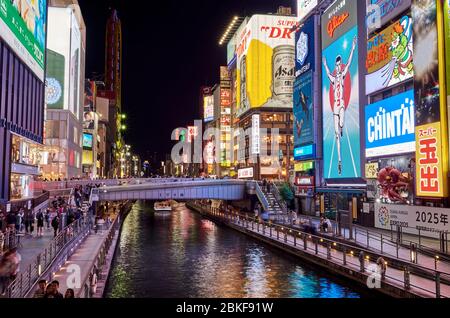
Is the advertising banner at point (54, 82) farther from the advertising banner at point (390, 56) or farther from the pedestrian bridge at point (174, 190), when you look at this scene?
the advertising banner at point (390, 56)

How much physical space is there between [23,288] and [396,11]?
132 feet

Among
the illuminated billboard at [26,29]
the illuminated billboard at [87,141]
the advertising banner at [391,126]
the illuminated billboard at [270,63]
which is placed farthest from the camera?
the illuminated billboard at [87,141]

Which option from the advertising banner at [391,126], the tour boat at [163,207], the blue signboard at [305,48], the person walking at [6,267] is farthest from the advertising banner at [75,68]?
the person walking at [6,267]

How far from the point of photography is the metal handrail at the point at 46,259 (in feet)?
47.4

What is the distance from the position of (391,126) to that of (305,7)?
3529cm

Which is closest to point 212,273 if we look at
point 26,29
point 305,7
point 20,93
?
point 20,93

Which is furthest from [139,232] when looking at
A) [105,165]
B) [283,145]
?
[105,165]

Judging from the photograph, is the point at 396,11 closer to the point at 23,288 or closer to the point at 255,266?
the point at 255,266

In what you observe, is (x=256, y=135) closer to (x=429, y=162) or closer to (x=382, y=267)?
(x=429, y=162)

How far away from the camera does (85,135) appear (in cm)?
12112

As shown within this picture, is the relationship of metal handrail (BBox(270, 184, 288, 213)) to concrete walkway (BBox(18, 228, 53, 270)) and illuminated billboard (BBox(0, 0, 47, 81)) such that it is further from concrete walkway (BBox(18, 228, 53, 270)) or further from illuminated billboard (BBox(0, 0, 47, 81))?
concrete walkway (BBox(18, 228, 53, 270))

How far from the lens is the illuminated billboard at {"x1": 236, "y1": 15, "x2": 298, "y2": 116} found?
368ft

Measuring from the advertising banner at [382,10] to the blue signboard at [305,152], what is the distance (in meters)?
20.4

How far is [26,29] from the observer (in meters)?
49.2
